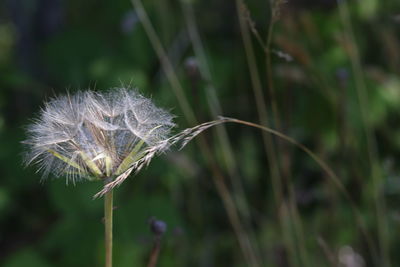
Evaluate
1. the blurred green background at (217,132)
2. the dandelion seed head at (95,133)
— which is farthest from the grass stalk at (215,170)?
the dandelion seed head at (95,133)

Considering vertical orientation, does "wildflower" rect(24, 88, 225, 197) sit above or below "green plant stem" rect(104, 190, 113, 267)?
above

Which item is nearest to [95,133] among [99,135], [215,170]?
[99,135]

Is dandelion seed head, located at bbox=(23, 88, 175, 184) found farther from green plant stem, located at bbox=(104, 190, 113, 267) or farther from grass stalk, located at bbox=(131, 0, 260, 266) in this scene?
grass stalk, located at bbox=(131, 0, 260, 266)

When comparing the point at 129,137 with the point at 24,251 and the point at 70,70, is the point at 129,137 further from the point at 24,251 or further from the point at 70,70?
the point at 70,70

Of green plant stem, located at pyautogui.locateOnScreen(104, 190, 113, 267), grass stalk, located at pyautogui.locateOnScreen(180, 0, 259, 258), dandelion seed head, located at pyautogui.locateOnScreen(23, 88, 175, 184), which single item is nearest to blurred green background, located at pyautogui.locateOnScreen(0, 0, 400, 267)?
grass stalk, located at pyautogui.locateOnScreen(180, 0, 259, 258)

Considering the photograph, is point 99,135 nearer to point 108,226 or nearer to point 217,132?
point 108,226
